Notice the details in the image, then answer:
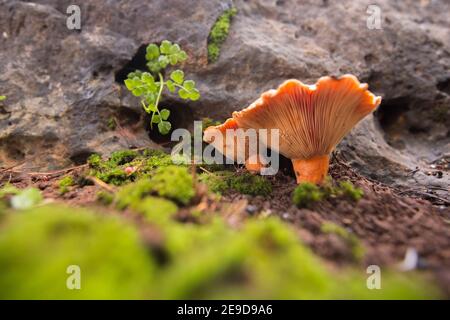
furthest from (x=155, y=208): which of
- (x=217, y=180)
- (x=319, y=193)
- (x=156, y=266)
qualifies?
(x=319, y=193)

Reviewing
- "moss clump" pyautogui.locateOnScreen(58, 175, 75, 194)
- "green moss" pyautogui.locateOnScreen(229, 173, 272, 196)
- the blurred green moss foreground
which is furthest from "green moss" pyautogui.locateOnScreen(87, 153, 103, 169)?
the blurred green moss foreground

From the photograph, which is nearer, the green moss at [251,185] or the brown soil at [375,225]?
the brown soil at [375,225]

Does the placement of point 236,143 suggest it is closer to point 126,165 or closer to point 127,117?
point 126,165

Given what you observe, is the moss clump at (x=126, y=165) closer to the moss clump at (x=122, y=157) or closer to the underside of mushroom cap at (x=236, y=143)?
the moss clump at (x=122, y=157)

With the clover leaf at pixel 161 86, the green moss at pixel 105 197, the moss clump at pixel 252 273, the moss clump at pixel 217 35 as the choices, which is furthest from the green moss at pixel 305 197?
the moss clump at pixel 217 35

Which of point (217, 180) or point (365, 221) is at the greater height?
point (217, 180)
